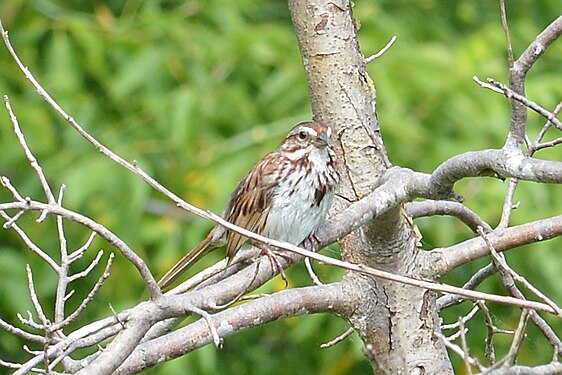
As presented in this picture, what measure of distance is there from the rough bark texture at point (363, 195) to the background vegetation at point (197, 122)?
5.06 feet

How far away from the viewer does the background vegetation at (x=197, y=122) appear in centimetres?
484

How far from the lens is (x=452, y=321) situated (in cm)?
513

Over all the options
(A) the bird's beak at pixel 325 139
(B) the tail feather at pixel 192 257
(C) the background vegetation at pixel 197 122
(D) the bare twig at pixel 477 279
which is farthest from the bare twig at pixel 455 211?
(C) the background vegetation at pixel 197 122

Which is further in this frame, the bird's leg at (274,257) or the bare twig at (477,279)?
the bare twig at (477,279)

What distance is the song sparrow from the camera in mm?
3328

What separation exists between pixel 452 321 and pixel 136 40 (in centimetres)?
185

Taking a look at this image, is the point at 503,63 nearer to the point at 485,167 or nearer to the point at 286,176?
the point at 286,176

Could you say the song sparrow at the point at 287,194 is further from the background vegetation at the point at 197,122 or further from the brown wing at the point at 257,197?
the background vegetation at the point at 197,122

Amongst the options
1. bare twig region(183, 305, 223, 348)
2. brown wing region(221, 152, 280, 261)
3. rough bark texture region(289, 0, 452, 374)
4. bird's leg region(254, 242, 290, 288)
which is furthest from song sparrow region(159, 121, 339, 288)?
bare twig region(183, 305, 223, 348)

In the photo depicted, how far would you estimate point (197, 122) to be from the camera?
4969 mm

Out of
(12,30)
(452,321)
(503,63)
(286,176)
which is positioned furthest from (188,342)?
(503,63)

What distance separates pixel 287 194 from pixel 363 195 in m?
0.51

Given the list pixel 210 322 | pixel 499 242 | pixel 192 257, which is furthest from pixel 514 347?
pixel 192 257

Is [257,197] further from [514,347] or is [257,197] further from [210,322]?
[514,347]
